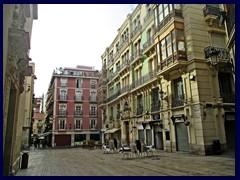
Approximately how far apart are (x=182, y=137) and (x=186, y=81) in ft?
12.8

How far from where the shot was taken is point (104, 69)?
33.5 meters

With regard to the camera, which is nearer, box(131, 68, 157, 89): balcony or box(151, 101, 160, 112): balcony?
box(151, 101, 160, 112): balcony

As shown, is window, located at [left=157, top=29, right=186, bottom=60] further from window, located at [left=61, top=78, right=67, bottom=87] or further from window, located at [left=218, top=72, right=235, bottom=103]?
window, located at [left=61, top=78, right=67, bottom=87]

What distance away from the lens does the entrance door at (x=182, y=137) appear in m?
14.0

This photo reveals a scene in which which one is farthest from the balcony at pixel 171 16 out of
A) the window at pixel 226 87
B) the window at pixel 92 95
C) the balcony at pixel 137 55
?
the window at pixel 92 95

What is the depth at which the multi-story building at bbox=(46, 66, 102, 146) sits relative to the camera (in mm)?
38000

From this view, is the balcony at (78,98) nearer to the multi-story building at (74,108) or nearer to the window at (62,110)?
the multi-story building at (74,108)

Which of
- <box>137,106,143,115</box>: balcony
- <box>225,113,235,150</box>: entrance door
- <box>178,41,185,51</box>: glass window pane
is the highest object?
<box>178,41,185,51</box>: glass window pane

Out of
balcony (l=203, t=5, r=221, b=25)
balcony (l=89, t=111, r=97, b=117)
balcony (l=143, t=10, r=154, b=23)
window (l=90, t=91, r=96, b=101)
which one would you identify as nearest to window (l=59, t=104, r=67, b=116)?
balcony (l=89, t=111, r=97, b=117)

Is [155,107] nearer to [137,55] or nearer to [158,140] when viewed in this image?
[158,140]
